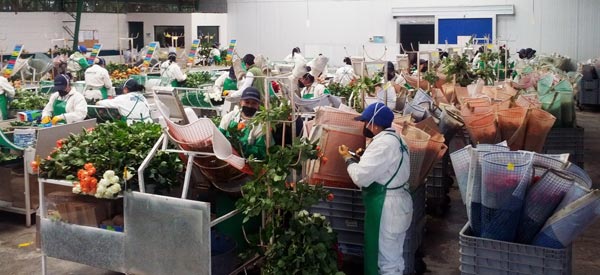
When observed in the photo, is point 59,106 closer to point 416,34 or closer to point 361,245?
point 361,245

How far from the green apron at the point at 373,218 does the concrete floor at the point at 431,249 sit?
34.0 inches

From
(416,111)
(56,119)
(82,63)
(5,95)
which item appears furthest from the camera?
(82,63)

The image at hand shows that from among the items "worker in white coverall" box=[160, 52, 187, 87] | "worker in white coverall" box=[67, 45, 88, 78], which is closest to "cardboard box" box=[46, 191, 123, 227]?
"worker in white coverall" box=[160, 52, 187, 87]

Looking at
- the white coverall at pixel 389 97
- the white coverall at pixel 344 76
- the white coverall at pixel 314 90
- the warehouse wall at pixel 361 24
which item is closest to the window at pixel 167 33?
the warehouse wall at pixel 361 24

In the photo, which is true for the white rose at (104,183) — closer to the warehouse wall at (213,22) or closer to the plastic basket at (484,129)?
the plastic basket at (484,129)

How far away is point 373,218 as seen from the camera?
4023 mm

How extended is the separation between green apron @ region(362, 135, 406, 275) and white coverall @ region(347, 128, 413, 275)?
25 mm

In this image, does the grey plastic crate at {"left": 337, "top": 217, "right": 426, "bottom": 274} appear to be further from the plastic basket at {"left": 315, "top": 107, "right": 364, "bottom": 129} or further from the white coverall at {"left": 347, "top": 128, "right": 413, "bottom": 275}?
the plastic basket at {"left": 315, "top": 107, "right": 364, "bottom": 129}

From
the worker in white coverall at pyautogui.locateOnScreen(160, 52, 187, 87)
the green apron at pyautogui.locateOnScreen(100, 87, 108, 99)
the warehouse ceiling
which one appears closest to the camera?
the green apron at pyautogui.locateOnScreen(100, 87, 108, 99)

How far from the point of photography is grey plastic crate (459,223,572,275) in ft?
9.74

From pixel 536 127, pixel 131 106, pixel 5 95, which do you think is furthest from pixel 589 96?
pixel 5 95

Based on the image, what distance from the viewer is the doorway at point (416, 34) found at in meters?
18.6

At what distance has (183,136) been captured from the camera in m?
3.70

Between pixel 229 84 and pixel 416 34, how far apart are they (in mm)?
11491
